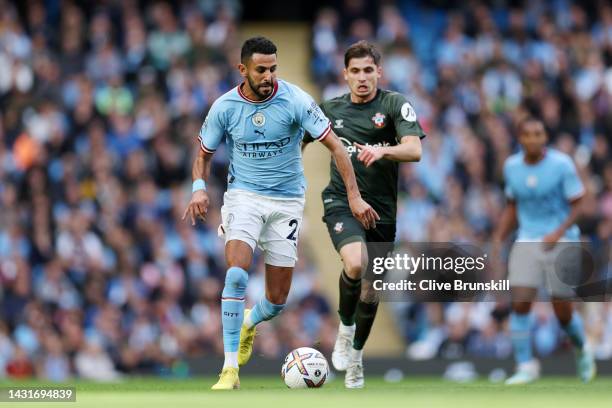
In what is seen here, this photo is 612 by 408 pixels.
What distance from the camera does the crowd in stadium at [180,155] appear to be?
1962 cm

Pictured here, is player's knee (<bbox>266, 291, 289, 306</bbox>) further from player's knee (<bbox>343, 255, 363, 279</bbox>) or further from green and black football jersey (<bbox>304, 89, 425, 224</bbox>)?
green and black football jersey (<bbox>304, 89, 425, 224</bbox>)

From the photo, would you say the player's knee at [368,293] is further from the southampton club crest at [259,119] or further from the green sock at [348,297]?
the southampton club crest at [259,119]

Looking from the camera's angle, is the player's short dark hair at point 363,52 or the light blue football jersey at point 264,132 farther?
the player's short dark hair at point 363,52

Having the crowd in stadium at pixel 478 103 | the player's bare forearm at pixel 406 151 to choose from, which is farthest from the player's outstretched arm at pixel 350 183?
the crowd in stadium at pixel 478 103

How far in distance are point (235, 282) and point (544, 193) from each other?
175 inches

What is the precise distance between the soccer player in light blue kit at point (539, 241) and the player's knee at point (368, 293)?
240cm

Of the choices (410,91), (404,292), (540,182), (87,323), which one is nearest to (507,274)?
(540,182)

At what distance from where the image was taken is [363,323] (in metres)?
12.8

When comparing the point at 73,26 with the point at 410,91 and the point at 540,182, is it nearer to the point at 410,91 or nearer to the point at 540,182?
the point at 410,91

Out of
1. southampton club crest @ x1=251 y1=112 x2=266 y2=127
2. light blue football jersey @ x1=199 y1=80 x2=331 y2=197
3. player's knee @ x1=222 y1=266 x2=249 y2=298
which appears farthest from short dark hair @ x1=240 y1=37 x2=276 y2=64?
player's knee @ x1=222 y1=266 x2=249 y2=298

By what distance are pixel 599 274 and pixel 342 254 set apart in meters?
Answer: 6.34

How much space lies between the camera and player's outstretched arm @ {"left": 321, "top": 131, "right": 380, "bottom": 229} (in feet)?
38.4

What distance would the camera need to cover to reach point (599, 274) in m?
18.0

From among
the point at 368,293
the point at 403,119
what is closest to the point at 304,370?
the point at 368,293
